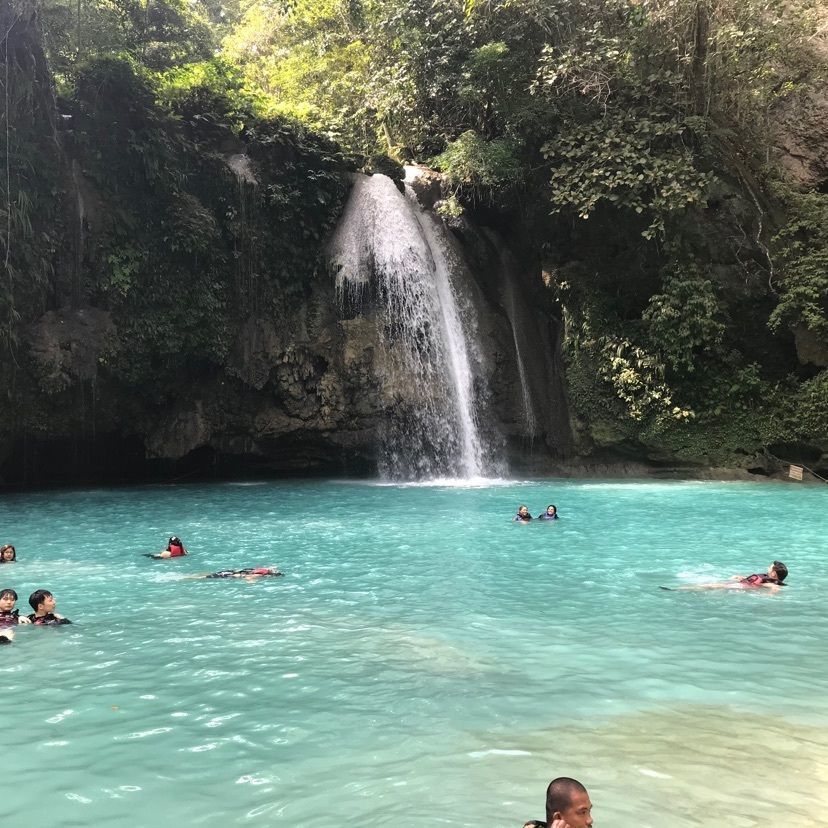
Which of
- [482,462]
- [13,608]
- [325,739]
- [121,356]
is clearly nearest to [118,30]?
[121,356]

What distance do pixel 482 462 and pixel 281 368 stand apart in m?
5.87

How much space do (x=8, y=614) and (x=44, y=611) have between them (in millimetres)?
332

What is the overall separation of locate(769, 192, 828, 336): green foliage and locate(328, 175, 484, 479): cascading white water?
8.04 m

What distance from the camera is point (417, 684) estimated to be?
541 cm

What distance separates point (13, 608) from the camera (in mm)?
7137

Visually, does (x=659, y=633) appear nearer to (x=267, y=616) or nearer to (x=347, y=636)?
(x=347, y=636)

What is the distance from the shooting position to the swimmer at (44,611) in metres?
6.78

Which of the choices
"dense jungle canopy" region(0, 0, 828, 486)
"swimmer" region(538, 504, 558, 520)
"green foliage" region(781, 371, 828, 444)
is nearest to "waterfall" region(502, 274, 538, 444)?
"dense jungle canopy" region(0, 0, 828, 486)

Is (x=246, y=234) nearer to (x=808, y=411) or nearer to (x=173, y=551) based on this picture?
(x=173, y=551)

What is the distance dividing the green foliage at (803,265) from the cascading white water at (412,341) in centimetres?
804

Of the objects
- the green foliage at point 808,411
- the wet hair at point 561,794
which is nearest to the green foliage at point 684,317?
the green foliage at point 808,411

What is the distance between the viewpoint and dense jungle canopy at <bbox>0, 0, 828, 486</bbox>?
17938 mm

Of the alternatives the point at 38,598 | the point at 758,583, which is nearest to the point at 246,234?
the point at 38,598

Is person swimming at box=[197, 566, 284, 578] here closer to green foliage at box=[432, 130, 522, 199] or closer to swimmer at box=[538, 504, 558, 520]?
swimmer at box=[538, 504, 558, 520]
